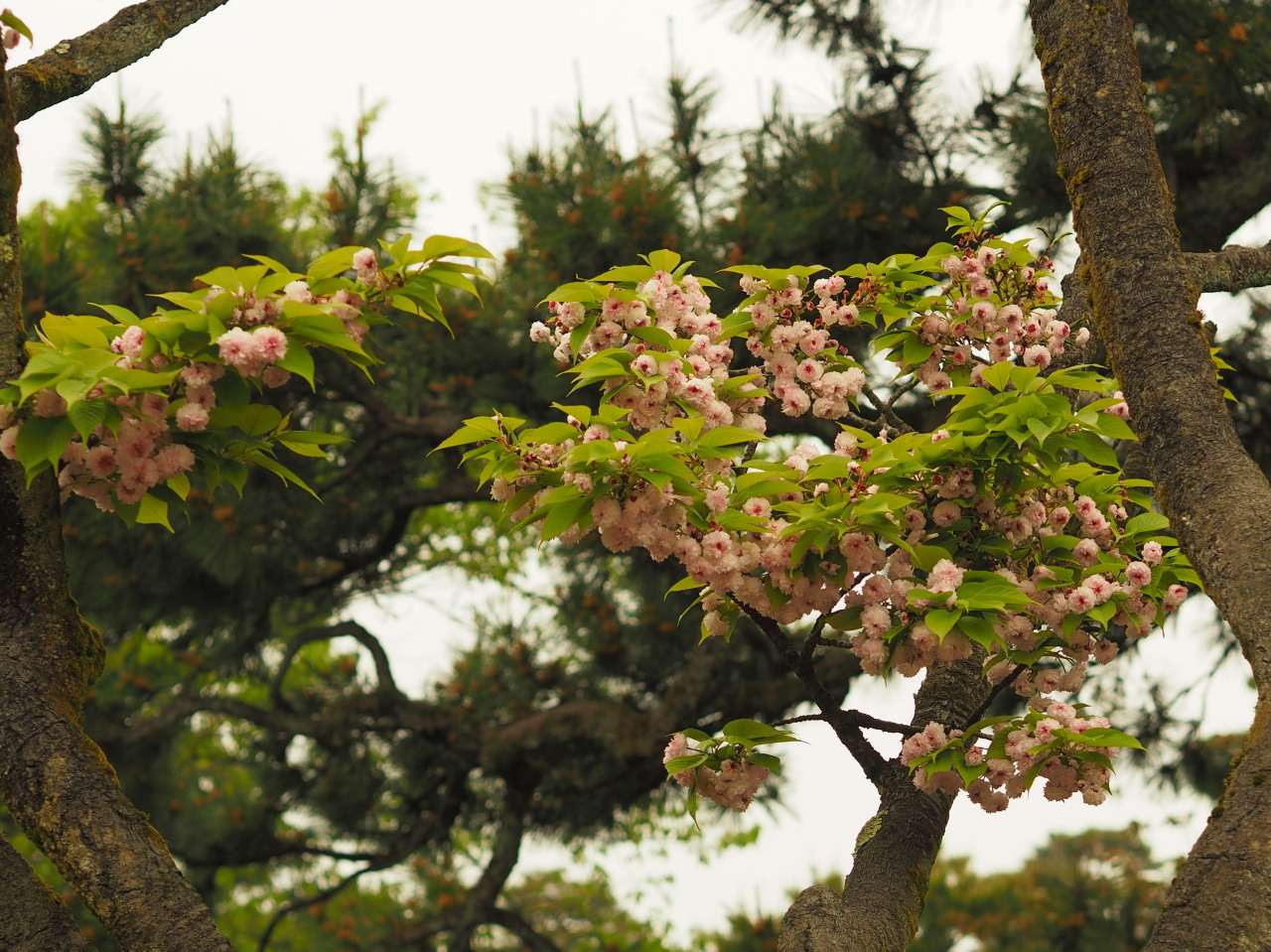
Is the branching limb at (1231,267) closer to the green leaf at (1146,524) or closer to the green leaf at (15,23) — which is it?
the green leaf at (1146,524)

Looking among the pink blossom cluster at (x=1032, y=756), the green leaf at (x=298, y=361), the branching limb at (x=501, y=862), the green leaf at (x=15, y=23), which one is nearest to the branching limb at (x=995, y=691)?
the pink blossom cluster at (x=1032, y=756)

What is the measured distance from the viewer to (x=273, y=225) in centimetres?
700

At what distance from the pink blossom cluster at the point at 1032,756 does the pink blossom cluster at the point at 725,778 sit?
363 mm

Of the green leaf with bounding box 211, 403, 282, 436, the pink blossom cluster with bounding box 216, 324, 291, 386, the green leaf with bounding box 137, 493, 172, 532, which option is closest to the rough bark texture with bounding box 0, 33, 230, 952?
the green leaf with bounding box 137, 493, 172, 532

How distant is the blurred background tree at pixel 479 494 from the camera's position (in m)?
6.18

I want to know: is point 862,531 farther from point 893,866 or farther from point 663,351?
point 893,866

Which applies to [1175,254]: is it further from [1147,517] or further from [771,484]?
[771,484]

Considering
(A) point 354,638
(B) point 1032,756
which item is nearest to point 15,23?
(B) point 1032,756

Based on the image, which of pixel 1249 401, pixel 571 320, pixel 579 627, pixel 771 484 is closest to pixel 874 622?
Result: pixel 771 484

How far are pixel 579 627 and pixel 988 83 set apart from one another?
381 centimetres

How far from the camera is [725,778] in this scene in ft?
10.1

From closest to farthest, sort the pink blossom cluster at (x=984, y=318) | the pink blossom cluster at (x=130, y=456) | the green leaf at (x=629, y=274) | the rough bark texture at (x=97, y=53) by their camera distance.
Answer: the pink blossom cluster at (x=130, y=456) < the green leaf at (x=629, y=274) < the rough bark texture at (x=97, y=53) < the pink blossom cluster at (x=984, y=318)

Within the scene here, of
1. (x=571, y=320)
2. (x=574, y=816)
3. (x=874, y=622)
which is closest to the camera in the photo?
(x=874, y=622)

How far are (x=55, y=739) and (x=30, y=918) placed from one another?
346 millimetres
